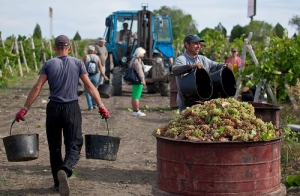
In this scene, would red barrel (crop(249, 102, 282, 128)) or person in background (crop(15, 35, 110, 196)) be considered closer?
person in background (crop(15, 35, 110, 196))

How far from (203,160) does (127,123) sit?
8489mm

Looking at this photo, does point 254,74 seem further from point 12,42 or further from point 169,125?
point 12,42

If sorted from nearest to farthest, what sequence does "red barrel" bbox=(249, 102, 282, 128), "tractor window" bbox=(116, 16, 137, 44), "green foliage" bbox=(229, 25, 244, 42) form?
"red barrel" bbox=(249, 102, 282, 128) → "tractor window" bbox=(116, 16, 137, 44) → "green foliage" bbox=(229, 25, 244, 42)

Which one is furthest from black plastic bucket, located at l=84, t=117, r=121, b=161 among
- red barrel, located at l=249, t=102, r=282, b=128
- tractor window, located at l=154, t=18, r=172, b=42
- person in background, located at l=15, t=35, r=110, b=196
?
tractor window, located at l=154, t=18, r=172, b=42

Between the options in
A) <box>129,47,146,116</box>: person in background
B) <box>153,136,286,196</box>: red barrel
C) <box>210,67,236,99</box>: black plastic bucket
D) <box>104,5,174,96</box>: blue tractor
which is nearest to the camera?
<box>153,136,286,196</box>: red barrel

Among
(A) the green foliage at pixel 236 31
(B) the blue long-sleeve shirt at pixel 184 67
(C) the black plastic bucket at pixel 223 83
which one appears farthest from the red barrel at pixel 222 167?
(A) the green foliage at pixel 236 31

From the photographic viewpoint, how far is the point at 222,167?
17.4 feet

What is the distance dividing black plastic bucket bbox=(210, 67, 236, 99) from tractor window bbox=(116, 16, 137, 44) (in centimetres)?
1418

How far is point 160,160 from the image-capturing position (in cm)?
573

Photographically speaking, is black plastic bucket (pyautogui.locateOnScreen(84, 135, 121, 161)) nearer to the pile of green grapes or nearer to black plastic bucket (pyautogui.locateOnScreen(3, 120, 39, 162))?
black plastic bucket (pyautogui.locateOnScreen(3, 120, 39, 162))

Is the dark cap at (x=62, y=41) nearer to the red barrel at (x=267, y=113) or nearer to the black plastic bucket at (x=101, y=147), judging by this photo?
the black plastic bucket at (x=101, y=147)

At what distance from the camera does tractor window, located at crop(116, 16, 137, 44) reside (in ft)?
72.4

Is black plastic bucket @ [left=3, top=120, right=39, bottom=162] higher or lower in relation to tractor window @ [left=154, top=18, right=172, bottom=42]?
lower

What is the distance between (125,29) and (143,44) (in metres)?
1.32
